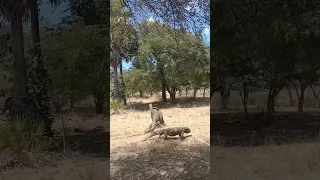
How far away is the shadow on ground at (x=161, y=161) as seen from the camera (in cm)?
728

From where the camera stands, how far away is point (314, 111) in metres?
5.37

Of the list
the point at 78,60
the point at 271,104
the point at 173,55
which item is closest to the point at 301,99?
the point at 271,104

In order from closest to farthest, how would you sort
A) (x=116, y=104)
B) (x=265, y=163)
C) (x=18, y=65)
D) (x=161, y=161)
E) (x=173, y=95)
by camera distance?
(x=18, y=65), (x=265, y=163), (x=161, y=161), (x=116, y=104), (x=173, y=95)

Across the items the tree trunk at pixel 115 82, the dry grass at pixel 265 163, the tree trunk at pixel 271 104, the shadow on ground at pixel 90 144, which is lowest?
the dry grass at pixel 265 163

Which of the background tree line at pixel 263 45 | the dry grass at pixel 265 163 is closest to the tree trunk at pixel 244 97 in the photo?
the background tree line at pixel 263 45

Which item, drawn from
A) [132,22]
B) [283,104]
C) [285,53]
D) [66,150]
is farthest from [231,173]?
[132,22]

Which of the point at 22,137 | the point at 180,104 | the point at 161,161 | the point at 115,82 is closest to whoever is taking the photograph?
the point at 22,137

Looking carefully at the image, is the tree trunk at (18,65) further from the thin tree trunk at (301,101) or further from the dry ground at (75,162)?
the thin tree trunk at (301,101)

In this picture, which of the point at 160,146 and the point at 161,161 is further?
the point at 160,146

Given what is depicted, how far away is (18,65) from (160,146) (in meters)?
3.94

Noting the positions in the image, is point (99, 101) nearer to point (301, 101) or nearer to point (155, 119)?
point (301, 101)

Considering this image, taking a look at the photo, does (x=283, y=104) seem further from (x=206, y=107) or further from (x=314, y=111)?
(x=206, y=107)

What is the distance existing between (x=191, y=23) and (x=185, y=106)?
1825mm

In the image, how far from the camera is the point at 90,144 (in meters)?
4.82
